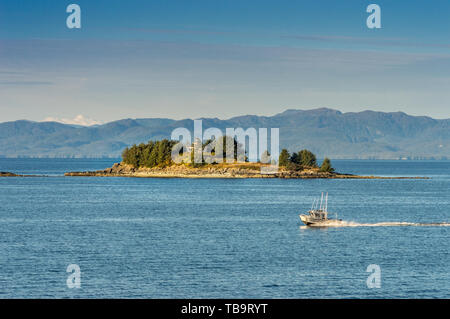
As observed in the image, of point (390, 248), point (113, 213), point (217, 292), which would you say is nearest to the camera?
point (217, 292)

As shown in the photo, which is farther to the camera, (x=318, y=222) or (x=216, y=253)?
(x=318, y=222)

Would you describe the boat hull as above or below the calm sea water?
above

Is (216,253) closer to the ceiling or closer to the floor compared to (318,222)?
closer to the floor

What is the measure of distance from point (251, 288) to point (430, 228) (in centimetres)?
4464

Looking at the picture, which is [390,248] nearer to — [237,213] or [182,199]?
[237,213]

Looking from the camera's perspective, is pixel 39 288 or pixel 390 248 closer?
pixel 39 288

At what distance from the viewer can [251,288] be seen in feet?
151

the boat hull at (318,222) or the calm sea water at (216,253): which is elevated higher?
the boat hull at (318,222)

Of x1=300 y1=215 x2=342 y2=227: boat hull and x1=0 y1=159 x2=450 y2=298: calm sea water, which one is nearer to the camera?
x1=0 y1=159 x2=450 y2=298: calm sea water

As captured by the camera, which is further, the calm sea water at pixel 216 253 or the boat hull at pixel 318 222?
the boat hull at pixel 318 222
